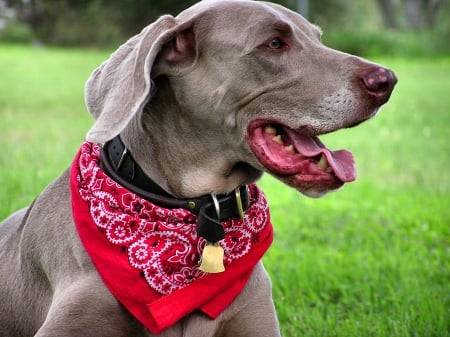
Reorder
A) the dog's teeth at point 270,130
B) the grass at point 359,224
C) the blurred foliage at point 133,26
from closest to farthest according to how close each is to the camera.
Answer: the dog's teeth at point 270,130, the grass at point 359,224, the blurred foliage at point 133,26

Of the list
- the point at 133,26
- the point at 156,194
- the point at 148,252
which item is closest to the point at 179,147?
the point at 156,194

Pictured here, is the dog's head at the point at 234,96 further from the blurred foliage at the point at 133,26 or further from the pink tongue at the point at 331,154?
the blurred foliage at the point at 133,26

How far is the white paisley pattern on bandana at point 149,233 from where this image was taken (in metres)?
2.94

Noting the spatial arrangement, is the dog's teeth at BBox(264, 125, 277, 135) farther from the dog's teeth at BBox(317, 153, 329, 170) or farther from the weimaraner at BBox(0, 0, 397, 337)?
the dog's teeth at BBox(317, 153, 329, 170)

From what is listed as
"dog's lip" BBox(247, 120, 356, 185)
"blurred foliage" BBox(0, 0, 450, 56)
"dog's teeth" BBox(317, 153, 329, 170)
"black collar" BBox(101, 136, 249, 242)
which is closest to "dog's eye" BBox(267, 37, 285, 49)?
"dog's lip" BBox(247, 120, 356, 185)

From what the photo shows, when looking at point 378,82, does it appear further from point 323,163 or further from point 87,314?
point 87,314

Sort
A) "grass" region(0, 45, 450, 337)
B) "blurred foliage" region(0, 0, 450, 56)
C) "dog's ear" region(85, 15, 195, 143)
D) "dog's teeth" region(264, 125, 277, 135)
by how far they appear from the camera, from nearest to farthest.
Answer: "dog's ear" region(85, 15, 195, 143) < "dog's teeth" region(264, 125, 277, 135) < "grass" region(0, 45, 450, 337) < "blurred foliage" region(0, 0, 450, 56)

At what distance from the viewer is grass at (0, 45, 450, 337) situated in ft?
13.0

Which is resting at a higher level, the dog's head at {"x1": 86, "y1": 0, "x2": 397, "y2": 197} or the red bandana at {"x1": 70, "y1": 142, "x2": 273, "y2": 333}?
the dog's head at {"x1": 86, "y1": 0, "x2": 397, "y2": 197}

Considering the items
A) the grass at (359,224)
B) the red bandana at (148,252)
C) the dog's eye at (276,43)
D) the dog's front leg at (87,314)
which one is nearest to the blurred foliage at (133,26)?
the grass at (359,224)

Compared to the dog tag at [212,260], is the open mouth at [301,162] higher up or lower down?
higher up

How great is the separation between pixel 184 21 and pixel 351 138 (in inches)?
304

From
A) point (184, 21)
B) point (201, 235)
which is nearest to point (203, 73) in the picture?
point (184, 21)

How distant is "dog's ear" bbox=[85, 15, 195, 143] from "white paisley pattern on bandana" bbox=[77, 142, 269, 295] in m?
0.32
